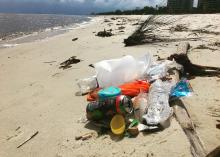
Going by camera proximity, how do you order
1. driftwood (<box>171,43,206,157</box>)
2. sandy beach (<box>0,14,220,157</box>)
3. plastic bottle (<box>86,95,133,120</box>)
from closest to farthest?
driftwood (<box>171,43,206,157</box>) < sandy beach (<box>0,14,220,157</box>) < plastic bottle (<box>86,95,133,120</box>)

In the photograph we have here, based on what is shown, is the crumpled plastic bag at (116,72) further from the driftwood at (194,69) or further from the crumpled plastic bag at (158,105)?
the driftwood at (194,69)

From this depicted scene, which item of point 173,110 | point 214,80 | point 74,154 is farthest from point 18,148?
point 214,80

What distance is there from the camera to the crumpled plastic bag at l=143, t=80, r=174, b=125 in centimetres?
294

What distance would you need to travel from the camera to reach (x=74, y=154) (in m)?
2.69

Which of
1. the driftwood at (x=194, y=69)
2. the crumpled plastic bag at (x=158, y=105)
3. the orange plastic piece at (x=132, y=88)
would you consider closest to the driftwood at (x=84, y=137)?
the crumpled plastic bag at (x=158, y=105)

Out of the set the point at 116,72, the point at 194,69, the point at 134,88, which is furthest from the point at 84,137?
the point at 194,69

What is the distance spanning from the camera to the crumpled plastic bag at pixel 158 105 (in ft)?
9.64

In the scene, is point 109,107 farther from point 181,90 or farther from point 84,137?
point 181,90

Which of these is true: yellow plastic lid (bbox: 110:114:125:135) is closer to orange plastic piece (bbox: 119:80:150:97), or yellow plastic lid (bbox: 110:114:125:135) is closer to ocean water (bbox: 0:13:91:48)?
orange plastic piece (bbox: 119:80:150:97)

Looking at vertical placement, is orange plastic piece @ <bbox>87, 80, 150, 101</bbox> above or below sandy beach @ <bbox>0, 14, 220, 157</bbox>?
above

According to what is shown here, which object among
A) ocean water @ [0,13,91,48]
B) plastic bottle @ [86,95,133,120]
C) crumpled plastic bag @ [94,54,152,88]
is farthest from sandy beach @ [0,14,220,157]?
ocean water @ [0,13,91,48]

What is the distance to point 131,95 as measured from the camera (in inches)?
145

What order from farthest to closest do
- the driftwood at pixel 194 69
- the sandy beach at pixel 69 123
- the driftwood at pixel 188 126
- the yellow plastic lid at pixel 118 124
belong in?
the driftwood at pixel 194 69, the yellow plastic lid at pixel 118 124, the sandy beach at pixel 69 123, the driftwood at pixel 188 126

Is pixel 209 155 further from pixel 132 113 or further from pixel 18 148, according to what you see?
Result: pixel 18 148
